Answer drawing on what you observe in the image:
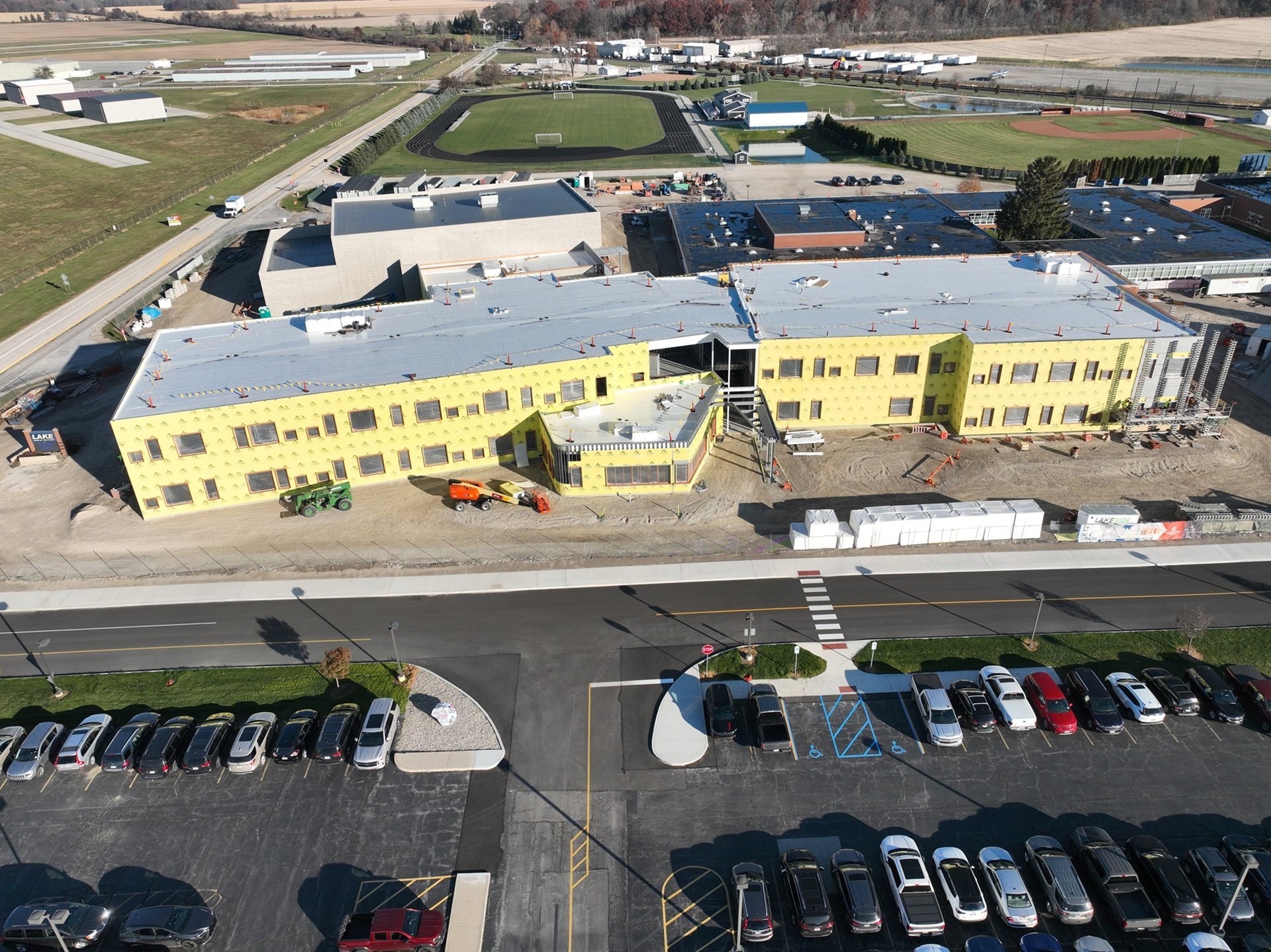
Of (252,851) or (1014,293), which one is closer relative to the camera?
(252,851)

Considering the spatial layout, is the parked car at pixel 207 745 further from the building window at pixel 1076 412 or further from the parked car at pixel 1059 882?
the building window at pixel 1076 412

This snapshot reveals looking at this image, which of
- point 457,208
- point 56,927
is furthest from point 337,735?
→ point 457,208

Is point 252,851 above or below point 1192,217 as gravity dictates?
below

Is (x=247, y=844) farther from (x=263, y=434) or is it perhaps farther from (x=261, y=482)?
(x=263, y=434)

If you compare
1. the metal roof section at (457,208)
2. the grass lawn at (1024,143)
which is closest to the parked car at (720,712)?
the metal roof section at (457,208)

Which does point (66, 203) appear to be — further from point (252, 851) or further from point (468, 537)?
point (252, 851)

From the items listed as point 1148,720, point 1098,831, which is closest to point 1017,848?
point 1098,831
